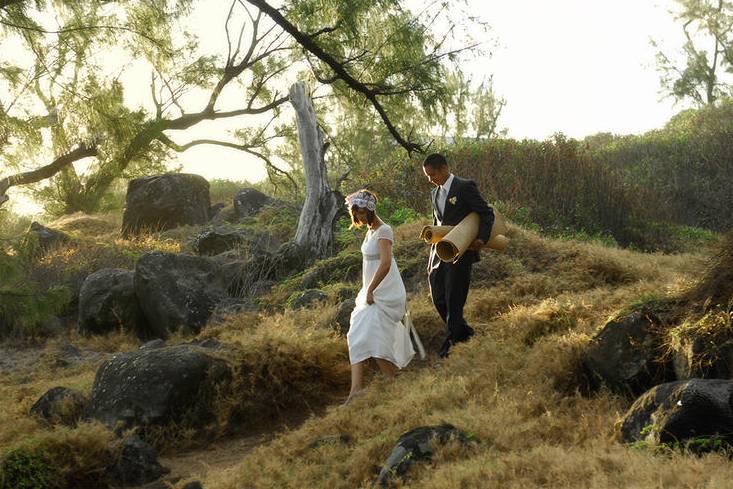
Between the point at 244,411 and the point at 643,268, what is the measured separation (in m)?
6.63

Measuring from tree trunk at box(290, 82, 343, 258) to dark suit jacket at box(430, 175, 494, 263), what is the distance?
24.6 ft

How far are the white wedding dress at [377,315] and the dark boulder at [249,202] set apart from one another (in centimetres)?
1559

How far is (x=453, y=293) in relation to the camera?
27.8ft

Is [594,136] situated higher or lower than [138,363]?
higher

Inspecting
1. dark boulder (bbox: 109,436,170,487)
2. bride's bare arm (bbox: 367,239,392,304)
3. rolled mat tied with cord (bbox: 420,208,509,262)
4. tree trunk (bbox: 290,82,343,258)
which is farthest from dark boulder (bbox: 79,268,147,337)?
rolled mat tied with cord (bbox: 420,208,509,262)

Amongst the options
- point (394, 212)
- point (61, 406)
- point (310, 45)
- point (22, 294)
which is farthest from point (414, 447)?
point (394, 212)

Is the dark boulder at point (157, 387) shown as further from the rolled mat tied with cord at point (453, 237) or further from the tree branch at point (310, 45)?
the tree branch at point (310, 45)

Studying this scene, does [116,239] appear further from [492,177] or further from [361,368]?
[361,368]

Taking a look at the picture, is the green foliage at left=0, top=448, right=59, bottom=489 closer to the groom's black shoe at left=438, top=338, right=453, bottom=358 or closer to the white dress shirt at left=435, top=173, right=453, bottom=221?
the groom's black shoe at left=438, top=338, right=453, bottom=358

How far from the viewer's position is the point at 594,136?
36.7 metres

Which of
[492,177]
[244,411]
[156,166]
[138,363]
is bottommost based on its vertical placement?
[244,411]

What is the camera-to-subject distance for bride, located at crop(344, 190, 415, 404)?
26.2 ft

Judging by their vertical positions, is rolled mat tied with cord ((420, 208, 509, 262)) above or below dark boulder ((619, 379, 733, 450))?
above

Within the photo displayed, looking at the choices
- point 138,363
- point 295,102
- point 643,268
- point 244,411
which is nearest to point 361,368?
point 244,411
